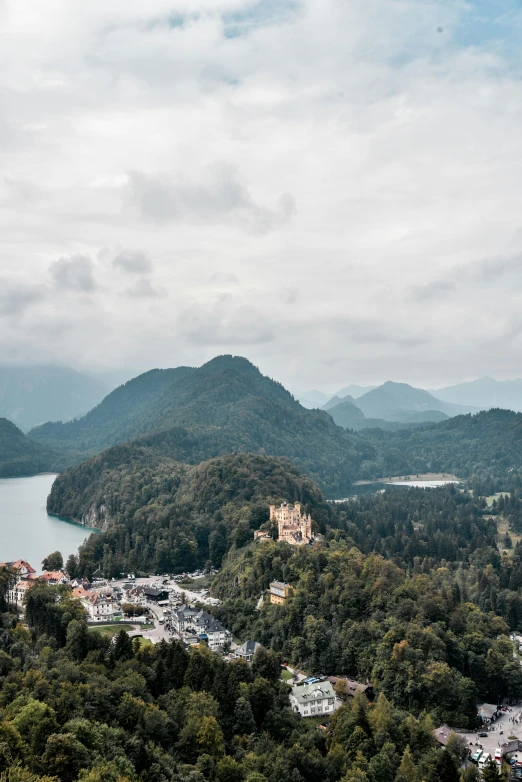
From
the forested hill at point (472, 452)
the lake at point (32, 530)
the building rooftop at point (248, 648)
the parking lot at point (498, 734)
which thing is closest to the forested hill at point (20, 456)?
the lake at point (32, 530)

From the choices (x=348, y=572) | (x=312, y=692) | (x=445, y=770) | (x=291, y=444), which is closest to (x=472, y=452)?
(x=291, y=444)

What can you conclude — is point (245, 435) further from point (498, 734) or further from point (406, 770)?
point (406, 770)

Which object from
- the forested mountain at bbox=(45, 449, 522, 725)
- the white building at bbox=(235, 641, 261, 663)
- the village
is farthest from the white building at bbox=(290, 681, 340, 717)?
the white building at bbox=(235, 641, 261, 663)

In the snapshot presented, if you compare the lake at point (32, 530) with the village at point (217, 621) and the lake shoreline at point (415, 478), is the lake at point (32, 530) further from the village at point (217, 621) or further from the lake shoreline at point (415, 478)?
the lake shoreline at point (415, 478)

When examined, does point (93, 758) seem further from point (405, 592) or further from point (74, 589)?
point (74, 589)

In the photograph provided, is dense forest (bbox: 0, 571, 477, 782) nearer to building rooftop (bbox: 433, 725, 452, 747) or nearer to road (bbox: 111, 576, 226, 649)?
building rooftop (bbox: 433, 725, 452, 747)

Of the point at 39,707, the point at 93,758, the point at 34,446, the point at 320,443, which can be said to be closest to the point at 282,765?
the point at 93,758
